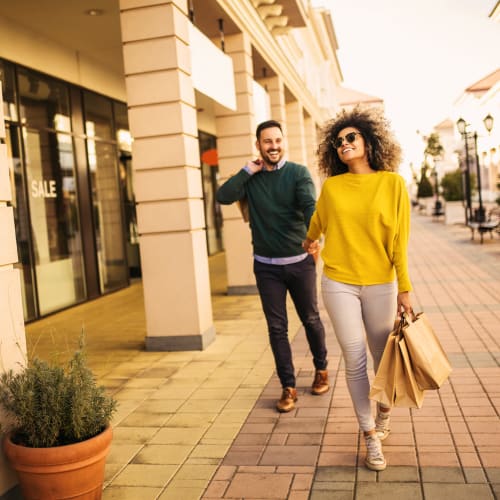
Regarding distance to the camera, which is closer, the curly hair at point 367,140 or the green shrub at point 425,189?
the curly hair at point 367,140

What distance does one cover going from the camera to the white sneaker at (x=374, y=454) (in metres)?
3.71

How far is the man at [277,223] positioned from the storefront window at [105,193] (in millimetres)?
7326

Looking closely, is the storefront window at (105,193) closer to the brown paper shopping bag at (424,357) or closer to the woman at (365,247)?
the woman at (365,247)

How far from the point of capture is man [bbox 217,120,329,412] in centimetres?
491

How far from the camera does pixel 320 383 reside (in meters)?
5.27

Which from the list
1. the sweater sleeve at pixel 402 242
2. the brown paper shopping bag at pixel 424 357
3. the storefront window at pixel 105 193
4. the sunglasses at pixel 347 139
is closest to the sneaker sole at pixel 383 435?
the brown paper shopping bag at pixel 424 357

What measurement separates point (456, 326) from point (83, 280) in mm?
6420

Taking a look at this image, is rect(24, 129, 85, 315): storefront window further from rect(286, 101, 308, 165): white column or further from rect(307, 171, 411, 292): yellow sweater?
rect(286, 101, 308, 165): white column

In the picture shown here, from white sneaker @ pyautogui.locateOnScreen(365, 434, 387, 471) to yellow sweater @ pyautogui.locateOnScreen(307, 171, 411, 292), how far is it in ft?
2.80

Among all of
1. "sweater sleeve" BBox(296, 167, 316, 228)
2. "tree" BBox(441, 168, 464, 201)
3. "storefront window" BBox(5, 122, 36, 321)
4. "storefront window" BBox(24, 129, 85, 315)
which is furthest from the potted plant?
"tree" BBox(441, 168, 464, 201)

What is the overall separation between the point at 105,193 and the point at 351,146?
9.22m

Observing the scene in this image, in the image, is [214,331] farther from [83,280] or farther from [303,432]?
[83,280]

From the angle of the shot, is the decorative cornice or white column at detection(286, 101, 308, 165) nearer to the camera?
the decorative cornice

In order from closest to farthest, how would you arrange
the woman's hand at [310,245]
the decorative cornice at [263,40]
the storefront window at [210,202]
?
the woman's hand at [310,245] → the decorative cornice at [263,40] → the storefront window at [210,202]
